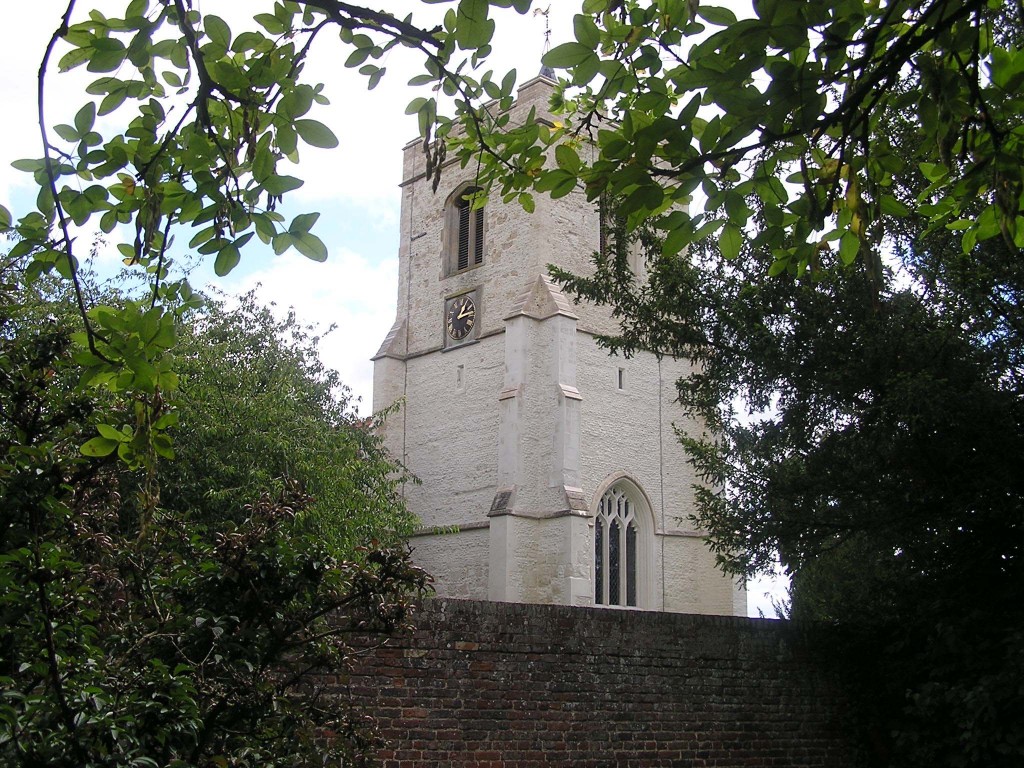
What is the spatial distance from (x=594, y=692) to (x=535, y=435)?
1339cm

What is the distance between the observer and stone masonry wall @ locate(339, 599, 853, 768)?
9031mm

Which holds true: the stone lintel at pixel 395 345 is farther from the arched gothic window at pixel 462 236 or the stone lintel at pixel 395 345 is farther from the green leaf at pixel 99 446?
the green leaf at pixel 99 446

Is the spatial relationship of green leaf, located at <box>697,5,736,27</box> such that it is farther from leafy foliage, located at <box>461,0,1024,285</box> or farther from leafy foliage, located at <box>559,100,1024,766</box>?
leafy foliage, located at <box>559,100,1024,766</box>

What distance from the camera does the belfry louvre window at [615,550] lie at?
23875 millimetres

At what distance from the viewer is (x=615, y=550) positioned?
80.3 feet

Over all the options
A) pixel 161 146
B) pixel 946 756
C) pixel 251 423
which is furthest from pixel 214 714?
pixel 251 423

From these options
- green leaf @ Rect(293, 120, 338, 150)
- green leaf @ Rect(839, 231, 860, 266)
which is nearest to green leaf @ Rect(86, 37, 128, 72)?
green leaf @ Rect(293, 120, 338, 150)

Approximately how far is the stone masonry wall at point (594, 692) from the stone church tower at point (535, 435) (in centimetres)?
1014

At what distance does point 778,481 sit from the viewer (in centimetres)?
1148

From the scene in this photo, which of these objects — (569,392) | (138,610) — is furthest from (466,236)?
(138,610)

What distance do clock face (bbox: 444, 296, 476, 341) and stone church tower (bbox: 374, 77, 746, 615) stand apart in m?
0.04

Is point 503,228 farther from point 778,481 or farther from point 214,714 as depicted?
point 214,714

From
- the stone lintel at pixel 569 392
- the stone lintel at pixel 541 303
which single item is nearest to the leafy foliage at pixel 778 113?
the stone lintel at pixel 569 392

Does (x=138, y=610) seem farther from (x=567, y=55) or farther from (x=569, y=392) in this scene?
(x=569, y=392)
